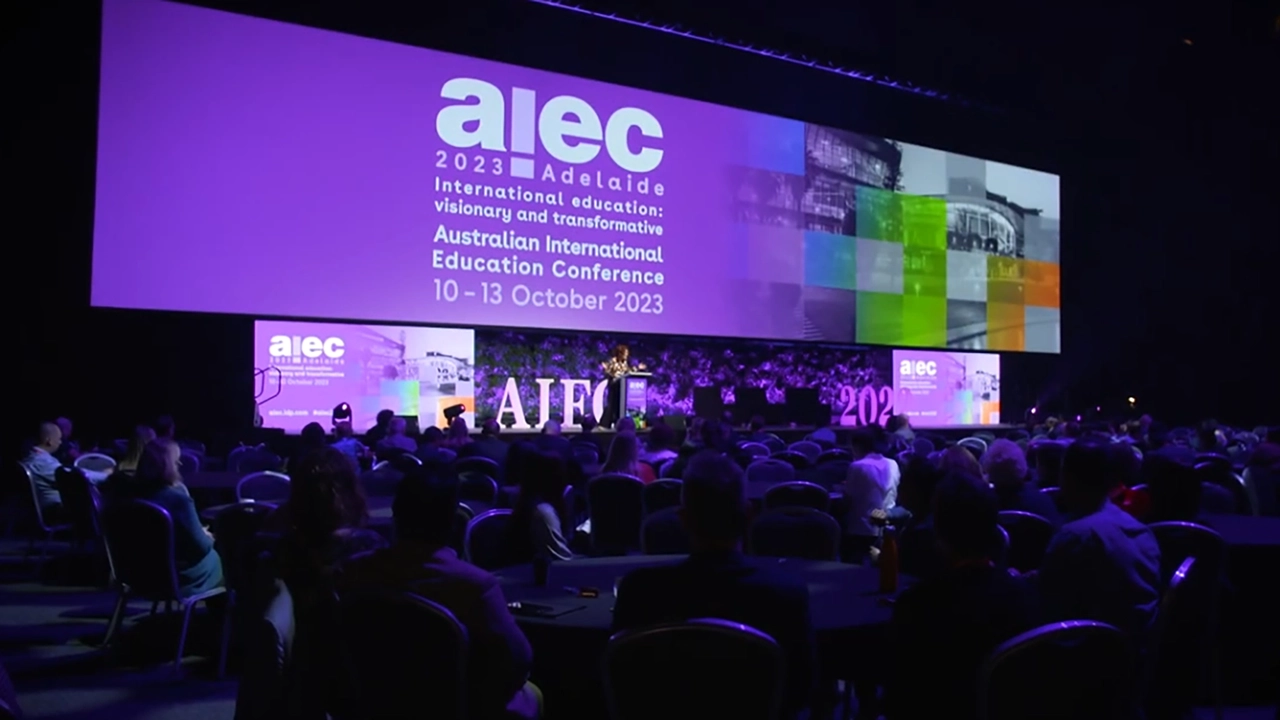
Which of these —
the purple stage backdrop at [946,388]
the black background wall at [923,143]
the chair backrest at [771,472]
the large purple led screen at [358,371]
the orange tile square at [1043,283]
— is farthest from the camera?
the orange tile square at [1043,283]

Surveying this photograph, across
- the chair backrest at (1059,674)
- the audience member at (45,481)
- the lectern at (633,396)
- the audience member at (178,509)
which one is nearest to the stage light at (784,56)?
the lectern at (633,396)

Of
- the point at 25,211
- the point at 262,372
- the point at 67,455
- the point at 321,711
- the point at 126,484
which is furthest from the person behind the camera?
the point at 262,372

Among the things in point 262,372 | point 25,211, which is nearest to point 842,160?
point 262,372

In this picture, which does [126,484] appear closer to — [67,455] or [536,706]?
[536,706]

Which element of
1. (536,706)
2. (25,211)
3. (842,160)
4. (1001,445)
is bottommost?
(536,706)

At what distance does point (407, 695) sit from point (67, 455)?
289 inches

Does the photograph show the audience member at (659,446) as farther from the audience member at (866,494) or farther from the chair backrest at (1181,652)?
the chair backrest at (1181,652)

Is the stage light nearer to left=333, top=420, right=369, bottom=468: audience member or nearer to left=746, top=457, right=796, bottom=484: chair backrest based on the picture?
left=333, top=420, right=369, bottom=468: audience member

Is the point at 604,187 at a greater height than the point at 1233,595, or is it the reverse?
the point at 604,187

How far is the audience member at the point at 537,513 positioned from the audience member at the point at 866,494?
2.27 meters

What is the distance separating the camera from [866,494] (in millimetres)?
5828

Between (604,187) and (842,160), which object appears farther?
(842,160)

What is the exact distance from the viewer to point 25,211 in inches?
406

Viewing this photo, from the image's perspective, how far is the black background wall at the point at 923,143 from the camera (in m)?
10.4
